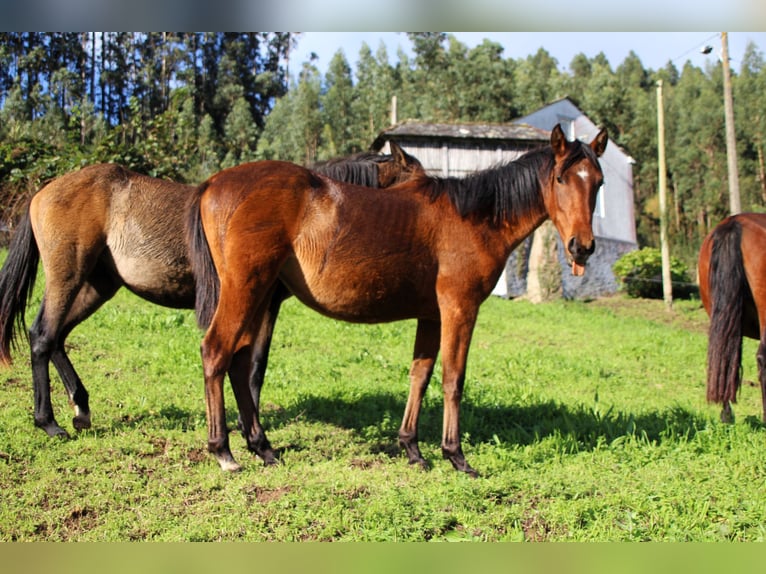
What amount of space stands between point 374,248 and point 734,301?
414 centimetres

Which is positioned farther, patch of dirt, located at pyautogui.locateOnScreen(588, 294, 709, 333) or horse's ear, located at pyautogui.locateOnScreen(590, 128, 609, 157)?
patch of dirt, located at pyautogui.locateOnScreen(588, 294, 709, 333)

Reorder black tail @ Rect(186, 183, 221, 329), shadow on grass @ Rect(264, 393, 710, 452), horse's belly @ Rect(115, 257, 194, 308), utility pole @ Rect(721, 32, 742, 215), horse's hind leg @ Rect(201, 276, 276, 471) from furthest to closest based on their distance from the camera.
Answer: utility pole @ Rect(721, 32, 742, 215) → shadow on grass @ Rect(264, 393, 710, 452) → horse's belly @ Rect(115, 257, 194, 308) → black tail @ Rect(186, 183, 221, 329) → horse's hind leg @ Rect(201, 276, 276, 471)

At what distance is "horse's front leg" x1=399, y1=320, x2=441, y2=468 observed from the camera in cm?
514

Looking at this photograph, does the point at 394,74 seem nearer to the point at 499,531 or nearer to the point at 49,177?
the point at 49,177

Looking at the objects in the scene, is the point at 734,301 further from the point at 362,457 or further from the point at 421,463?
the point at 362,457

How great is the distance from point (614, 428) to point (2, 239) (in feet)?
46.4

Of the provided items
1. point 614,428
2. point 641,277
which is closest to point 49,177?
point 614,428

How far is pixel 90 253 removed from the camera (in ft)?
17.8

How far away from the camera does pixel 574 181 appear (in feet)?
16.4

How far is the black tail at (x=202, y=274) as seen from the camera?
475 centimetres

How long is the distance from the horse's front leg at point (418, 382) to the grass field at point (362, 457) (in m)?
0.14

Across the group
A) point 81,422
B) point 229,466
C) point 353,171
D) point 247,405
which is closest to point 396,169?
point 353,171

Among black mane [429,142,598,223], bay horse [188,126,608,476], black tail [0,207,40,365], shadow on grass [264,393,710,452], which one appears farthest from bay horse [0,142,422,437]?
shadow on grass [264,393,710,452]

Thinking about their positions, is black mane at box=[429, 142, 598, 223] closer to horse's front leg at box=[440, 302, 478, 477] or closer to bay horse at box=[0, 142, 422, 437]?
bay horse at box=[0, 142, 422, 437]
